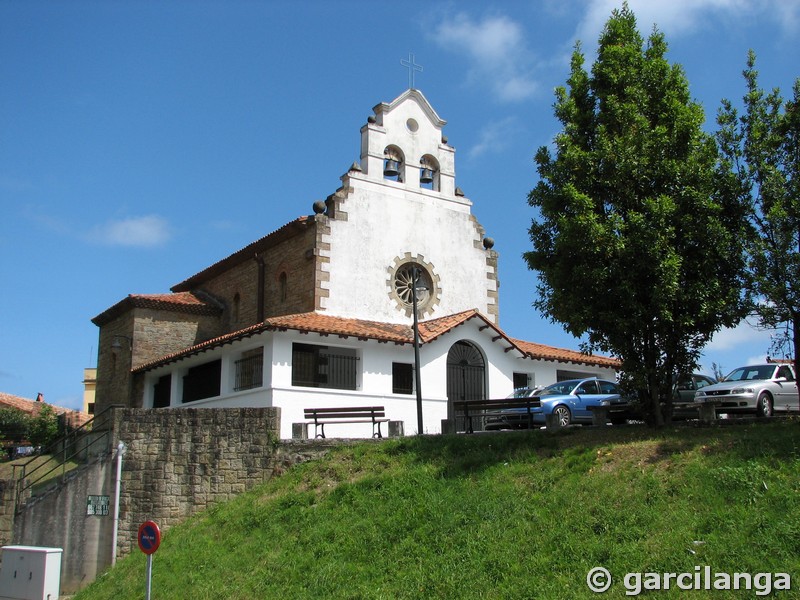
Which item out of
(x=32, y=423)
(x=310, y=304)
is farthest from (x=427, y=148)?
(x=32, y=423)

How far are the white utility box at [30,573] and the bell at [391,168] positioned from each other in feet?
50.7

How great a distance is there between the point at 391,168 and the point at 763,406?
14.4m

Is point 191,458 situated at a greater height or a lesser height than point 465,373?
lesser

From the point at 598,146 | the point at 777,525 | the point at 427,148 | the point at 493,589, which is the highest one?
the point at 427,148

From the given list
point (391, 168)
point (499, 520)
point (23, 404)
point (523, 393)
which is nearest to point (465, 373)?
point (523, 393)

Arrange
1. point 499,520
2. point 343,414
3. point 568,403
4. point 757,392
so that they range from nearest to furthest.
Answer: point 499,520 < point 757,392 < point 343,414 < point 568,403

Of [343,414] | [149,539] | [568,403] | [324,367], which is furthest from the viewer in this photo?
[324,367]

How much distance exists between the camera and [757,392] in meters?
19.6

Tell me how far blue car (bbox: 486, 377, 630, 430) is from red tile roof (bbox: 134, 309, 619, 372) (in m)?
1.11

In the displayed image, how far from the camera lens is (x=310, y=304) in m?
25.6

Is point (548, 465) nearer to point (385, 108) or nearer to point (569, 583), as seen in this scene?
point (569, 583)

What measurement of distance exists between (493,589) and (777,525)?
12.6 feet

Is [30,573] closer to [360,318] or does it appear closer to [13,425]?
[360,318]

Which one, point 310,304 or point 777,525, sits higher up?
point 310,304
